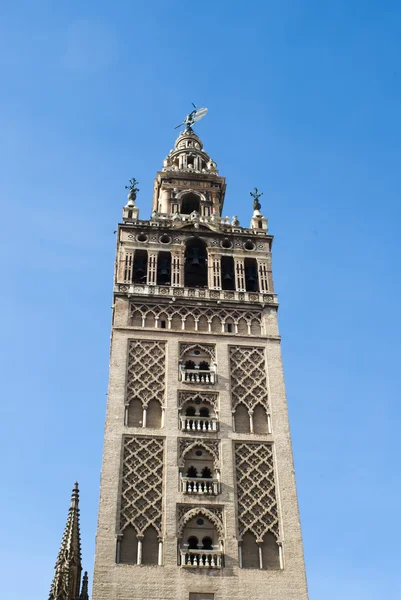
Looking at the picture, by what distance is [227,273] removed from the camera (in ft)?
105

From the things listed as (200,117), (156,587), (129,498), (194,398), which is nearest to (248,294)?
(194,398)

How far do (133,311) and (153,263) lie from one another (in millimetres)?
2524

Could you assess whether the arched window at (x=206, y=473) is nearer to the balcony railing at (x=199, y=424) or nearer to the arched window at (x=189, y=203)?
the balcony railing at (x=199, y=424)

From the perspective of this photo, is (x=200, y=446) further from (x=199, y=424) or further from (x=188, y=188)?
(x=188, y=188)

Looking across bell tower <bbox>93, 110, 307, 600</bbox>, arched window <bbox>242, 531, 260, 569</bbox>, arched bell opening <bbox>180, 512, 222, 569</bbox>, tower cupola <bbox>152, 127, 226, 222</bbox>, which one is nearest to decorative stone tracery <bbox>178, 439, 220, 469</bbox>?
bell tower <bbox>93, 110, 307, 600</bbox>

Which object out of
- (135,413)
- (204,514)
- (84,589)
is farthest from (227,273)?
(84,589)

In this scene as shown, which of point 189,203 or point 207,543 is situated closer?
point 207,543

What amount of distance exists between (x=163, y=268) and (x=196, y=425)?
24.9 feet

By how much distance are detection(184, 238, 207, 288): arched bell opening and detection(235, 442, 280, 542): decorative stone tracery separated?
8365 millimetres

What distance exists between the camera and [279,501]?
2495cm

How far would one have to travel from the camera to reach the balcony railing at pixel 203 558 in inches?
914

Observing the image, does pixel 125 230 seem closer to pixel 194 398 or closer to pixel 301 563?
pixel 194 398

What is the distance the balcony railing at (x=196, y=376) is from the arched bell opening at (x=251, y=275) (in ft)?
15.8

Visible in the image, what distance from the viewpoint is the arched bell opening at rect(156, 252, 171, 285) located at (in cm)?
3152
